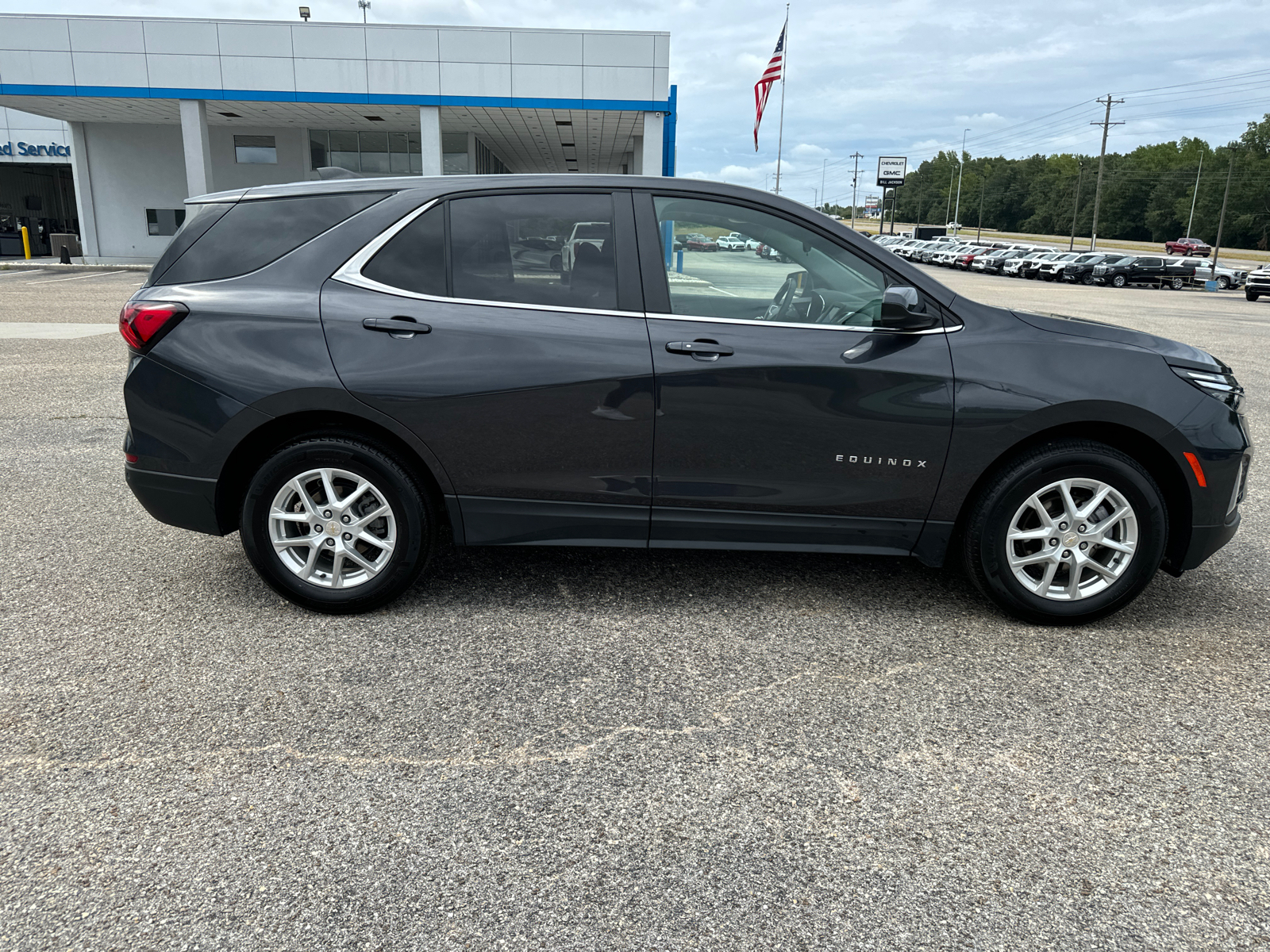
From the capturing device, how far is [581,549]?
4824 millimetres

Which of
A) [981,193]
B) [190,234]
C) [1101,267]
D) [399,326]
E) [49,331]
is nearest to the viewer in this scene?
[399,326]

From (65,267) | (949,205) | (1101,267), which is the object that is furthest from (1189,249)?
(65,267)

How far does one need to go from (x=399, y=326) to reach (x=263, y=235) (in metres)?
0.75

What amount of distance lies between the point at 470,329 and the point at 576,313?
429mm

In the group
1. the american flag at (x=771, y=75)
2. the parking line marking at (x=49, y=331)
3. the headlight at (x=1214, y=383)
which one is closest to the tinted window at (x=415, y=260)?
the headlight at (x=1214, y=383)

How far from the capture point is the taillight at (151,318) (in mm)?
3771

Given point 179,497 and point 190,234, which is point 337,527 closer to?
point 179,497

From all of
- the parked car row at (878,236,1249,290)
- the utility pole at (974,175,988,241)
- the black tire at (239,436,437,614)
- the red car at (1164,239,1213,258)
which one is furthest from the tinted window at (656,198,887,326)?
the utility pole at (974,175,988,241)

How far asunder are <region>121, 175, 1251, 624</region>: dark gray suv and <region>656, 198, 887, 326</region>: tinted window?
1 cm

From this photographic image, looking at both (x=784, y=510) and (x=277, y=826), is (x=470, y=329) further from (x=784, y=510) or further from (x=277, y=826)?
(x=277, y=826)

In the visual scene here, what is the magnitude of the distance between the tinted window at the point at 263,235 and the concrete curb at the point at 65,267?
29.3 m

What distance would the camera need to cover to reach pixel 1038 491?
3773 millimetres

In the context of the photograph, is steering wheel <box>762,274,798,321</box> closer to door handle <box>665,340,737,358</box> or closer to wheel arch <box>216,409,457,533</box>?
door handle <box>665,340,737,358</box>

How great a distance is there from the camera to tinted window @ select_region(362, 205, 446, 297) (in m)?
3.79
